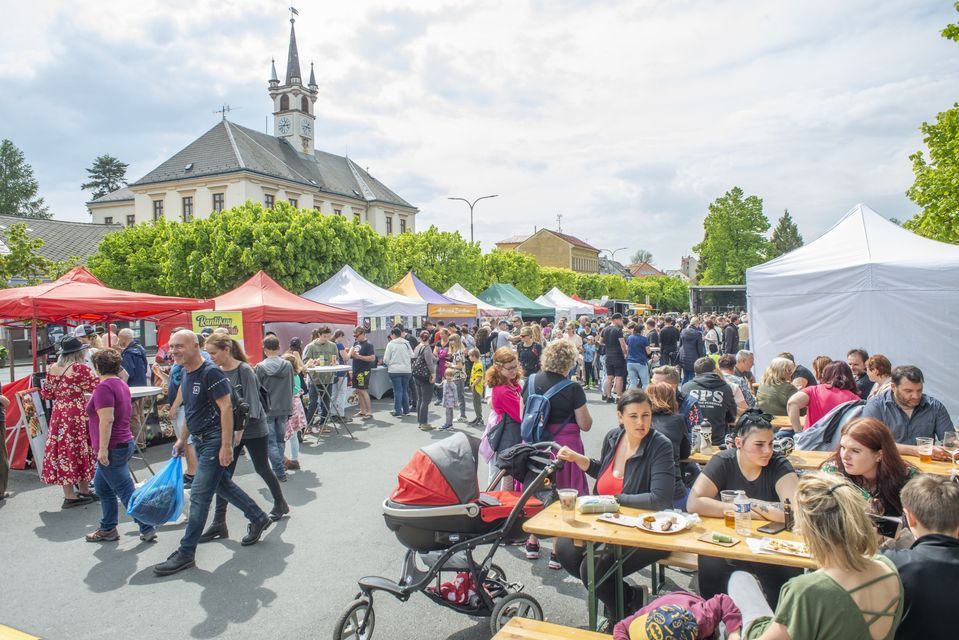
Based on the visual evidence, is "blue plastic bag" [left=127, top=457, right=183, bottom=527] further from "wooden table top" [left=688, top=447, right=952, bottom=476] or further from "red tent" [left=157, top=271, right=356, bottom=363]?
"red tent" [left=157, top=271, right=356, bottom=363]

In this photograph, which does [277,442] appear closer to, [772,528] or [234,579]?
[234,579]

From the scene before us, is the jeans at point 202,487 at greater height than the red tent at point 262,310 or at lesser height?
lesser

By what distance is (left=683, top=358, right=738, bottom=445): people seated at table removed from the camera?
5465 mm

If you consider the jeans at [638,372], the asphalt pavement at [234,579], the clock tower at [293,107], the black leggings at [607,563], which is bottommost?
the asphalt pavement at [234,579]

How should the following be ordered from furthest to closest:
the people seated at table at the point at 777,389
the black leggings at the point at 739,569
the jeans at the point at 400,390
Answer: the jeans at the point at 400,390 < the people seated at table at the point at 777,389 < the black leggings at the point at 739,569

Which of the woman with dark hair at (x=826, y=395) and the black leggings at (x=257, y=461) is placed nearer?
the black leggings at (x=257, y=461)

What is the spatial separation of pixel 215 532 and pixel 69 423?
204 centimetres

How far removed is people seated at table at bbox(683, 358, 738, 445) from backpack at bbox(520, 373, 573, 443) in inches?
58.4

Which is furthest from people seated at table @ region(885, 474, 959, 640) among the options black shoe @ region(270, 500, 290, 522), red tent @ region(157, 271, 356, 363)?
red tent @ region(157, 271, 356, 363)

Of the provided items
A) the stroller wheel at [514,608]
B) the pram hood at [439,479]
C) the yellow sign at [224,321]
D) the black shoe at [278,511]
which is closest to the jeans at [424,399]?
the yellow sign at [224,321]

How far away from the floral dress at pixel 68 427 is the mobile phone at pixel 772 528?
6061mm

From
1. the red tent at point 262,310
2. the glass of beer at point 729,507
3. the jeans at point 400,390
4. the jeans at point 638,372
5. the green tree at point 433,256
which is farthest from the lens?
the green tree at point 433,256

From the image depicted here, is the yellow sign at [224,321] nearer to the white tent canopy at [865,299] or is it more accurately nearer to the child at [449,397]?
the child at [449,397]

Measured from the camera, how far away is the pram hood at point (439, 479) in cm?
341
